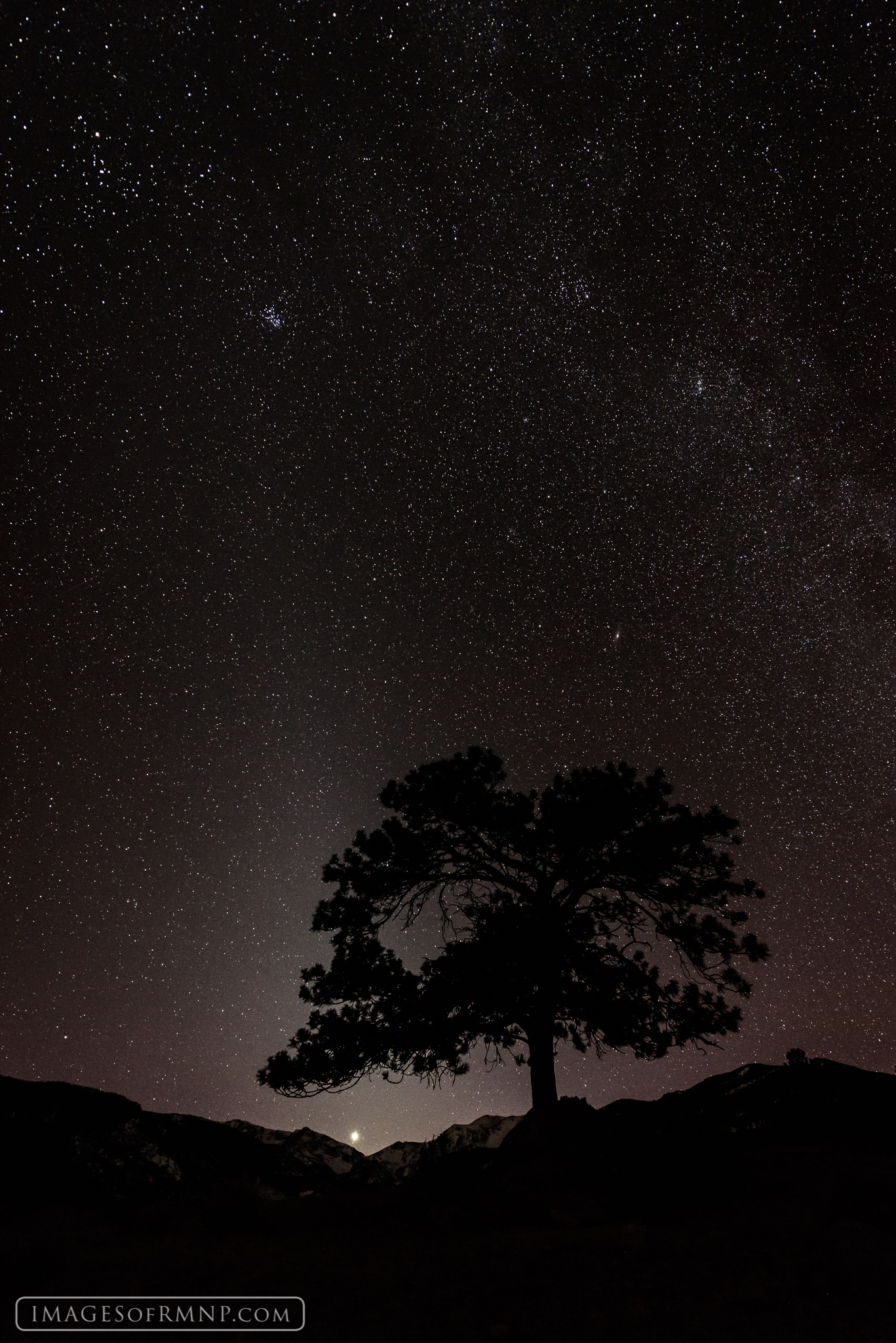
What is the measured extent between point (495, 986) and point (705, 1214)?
520 cm

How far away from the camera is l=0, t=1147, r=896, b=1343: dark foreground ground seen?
15.5 feet

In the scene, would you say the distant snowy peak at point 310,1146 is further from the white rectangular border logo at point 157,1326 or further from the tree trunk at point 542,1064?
the white rectangular border logo at point 157,1326

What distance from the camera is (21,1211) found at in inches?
486

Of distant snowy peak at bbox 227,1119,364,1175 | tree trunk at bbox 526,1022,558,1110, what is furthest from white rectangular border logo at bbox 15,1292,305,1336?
distant snowy peak at bbox 227,1119,364,1175

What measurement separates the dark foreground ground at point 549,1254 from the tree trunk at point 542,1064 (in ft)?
6.77

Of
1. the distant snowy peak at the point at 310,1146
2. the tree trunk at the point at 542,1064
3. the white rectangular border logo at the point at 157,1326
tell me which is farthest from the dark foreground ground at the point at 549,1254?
the distant snowy peak at the point at 310,1146

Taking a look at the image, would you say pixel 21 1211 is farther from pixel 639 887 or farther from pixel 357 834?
pixel 639 887

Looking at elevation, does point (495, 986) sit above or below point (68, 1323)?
above

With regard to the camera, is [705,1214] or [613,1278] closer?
[613,1278]

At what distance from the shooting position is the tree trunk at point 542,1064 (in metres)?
11.6

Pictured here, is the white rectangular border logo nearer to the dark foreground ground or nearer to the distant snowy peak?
the dark foreground ground

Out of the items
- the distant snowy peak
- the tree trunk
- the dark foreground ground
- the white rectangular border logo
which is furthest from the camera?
Result: the distant snowy peak

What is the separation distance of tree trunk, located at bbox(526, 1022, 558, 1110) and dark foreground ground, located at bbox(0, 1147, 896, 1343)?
2063 millimetres

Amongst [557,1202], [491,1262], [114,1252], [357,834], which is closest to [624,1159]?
[557,1202]
